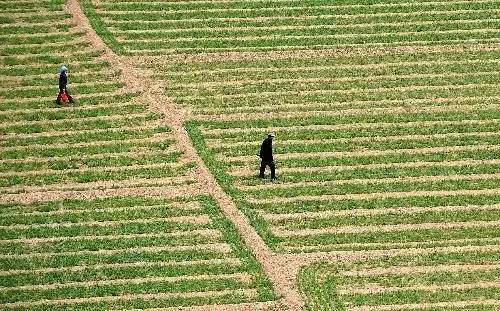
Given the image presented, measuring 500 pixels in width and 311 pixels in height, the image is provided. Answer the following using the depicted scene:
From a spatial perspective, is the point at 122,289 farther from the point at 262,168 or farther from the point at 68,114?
the point at 68,114

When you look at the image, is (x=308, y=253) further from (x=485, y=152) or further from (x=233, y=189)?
(x=485, y=152)

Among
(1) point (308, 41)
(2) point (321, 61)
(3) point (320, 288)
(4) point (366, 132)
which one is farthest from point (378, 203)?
(1) point (308, 41)

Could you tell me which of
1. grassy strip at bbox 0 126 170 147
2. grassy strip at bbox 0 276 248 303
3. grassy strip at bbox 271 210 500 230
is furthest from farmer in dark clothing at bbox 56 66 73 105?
grassy strip at bbox 0 276 248 303

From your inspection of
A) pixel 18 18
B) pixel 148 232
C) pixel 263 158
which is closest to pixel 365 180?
pixel 263 158

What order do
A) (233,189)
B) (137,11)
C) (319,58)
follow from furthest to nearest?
1. (137,11)
2. (319,58)
3. (233,189)

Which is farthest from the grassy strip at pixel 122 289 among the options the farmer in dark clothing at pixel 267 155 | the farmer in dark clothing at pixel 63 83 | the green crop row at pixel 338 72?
the green crop row at pixel 338 72

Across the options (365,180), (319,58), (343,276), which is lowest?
(343,276)

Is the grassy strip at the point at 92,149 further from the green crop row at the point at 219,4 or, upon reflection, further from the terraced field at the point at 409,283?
the green crop row at the point at 219,4
